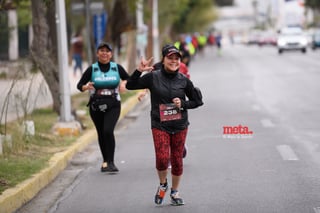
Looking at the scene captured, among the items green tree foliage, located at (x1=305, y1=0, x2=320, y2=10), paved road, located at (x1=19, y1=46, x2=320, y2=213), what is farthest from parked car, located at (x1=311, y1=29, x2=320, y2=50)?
paved road, located at (x1=19, y1=46, x2=320, y2=213)

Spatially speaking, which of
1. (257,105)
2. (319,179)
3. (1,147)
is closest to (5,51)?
(257,105)

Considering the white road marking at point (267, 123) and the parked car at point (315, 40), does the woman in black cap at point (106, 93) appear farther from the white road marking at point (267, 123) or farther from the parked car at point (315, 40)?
the parked car at point (315, 40)

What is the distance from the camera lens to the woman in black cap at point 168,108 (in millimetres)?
8336

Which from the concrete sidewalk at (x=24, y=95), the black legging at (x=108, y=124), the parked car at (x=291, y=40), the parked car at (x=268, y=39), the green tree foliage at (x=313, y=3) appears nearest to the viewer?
the black legging at (x=108, y=124)

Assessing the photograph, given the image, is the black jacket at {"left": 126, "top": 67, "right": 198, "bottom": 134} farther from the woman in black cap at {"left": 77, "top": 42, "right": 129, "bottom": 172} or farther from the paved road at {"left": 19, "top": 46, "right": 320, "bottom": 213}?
the woman in black cap at {"left": 77, "top": 42, "right": 129, "bottom": 172}

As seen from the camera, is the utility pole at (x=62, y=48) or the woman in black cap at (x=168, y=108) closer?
the woman in black cap at (x=168, y=108)

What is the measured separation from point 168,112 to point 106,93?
2.81 metres

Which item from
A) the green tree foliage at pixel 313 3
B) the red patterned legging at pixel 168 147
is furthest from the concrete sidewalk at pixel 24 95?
the green tree foliage at pixel 313 3

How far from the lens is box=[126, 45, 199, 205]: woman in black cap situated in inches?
328

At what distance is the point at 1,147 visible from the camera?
11328 mm

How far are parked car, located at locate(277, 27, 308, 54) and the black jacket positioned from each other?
50933mm

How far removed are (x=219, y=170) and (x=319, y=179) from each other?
1.47 m

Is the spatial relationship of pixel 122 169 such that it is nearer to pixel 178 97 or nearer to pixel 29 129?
pixel 29 129

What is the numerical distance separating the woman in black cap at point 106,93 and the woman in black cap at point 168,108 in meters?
2.47
